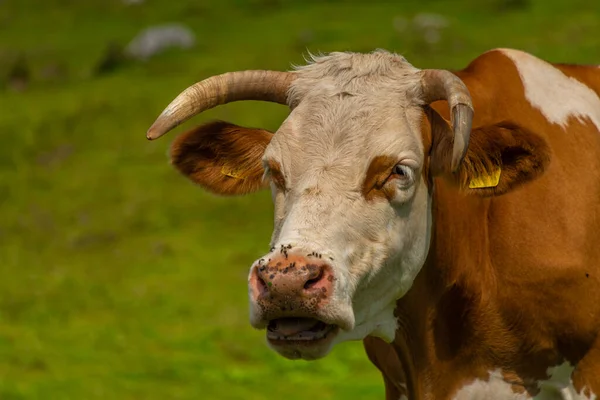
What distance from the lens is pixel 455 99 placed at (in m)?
5.83

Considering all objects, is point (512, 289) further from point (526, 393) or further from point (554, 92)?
point (554, 92)

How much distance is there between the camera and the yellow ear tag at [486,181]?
625 centimetres

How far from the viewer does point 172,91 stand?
1150 inches

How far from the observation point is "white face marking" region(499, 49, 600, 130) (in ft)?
22.8

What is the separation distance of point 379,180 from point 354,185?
0.45 ft

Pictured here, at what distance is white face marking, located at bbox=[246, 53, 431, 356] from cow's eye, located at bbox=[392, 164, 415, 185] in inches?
1.1

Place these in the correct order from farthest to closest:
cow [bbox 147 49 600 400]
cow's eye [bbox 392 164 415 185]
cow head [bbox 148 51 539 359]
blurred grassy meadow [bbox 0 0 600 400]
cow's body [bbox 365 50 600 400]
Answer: blurred grassy meadow [bbox 0 0 600 400] → cow's body [bbox 365 50 600 400] → cow's eye [bbox 392 164 415 185] → cow [bbox 147 49 600 400] → cow head [bbox 148 51 539 359]

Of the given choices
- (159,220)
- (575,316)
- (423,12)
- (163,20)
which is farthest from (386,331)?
(163,20)

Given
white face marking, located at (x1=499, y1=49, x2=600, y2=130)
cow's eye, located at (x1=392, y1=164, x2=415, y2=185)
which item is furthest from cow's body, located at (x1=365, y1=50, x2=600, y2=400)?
cow's eye, located at (x1=392, y1=164, x2=415, y2=185)

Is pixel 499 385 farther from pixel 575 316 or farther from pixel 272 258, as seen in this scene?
pixel 272 258

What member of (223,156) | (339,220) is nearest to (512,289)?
(339,220)

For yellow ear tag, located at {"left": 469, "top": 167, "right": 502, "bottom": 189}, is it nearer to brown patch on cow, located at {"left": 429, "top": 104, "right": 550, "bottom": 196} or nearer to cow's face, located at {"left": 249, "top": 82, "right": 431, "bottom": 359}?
brown patch on cow, located at {"left": 429, "top": 104, "right": 550, "bottom": 196}

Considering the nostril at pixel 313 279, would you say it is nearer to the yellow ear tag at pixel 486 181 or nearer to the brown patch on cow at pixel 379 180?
the brown patch on cow at pixel 379 180

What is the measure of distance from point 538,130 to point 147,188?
18.4 meters
